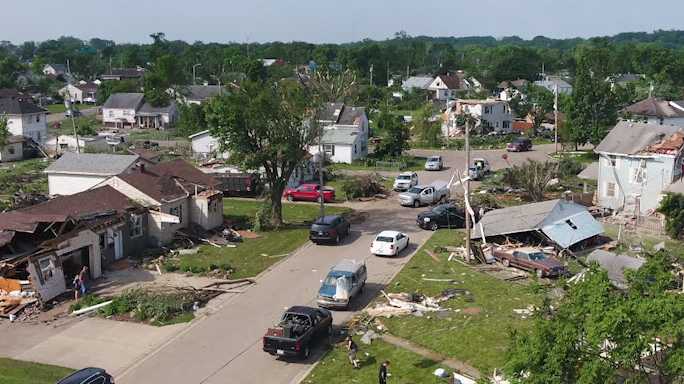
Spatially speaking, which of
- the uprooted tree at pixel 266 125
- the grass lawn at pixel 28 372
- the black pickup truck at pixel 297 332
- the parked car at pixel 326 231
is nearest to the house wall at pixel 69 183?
the uprooted tree at pixel 266 125

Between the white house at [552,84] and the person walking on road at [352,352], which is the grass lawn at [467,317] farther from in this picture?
the white house at [552,84]

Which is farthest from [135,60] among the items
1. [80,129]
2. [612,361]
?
[612,361]

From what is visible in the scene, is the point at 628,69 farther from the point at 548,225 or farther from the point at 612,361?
the point at 612,361

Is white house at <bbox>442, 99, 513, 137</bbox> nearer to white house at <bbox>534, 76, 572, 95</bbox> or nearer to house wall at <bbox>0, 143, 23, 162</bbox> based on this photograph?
house wall at <bbox>0, 143, 23, 162</bbox>

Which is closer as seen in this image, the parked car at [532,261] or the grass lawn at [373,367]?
the grass lawn at [373,367]

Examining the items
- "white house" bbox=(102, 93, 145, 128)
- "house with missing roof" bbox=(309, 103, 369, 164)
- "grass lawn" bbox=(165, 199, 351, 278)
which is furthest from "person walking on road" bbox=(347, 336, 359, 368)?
"white house" bbox=(102, 93, 145, 128)

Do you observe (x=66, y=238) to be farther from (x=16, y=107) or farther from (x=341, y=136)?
(x=16, y=107)
